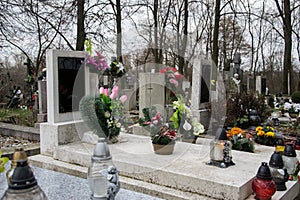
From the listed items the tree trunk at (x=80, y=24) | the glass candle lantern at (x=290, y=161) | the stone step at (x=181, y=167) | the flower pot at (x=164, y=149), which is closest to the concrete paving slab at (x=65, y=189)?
the stone step at (x=181, y=167)

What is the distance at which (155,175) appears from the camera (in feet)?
10.9

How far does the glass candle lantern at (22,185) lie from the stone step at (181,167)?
6.24ft

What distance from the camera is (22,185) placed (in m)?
1.41

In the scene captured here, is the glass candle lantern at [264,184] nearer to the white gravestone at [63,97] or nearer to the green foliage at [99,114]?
the green foliage at [99,114]

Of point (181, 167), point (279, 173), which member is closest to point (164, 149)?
point (181, 167)

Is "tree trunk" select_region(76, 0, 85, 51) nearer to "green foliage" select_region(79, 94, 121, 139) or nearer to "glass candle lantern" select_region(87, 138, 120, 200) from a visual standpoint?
"green foliage" select_region(79, 94, 121, 139)

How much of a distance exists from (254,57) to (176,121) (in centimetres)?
2229

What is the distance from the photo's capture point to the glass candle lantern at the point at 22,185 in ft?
4.63

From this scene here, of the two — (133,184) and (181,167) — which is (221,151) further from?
(133,184)

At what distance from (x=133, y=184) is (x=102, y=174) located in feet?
4.36

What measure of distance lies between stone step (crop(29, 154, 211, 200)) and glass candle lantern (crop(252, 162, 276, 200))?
49 cm

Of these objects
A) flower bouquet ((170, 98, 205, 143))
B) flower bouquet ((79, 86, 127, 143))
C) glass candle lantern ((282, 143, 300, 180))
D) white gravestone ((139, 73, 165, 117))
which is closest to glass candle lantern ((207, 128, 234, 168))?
glass candle lantern ((282, 143, 300, 180))

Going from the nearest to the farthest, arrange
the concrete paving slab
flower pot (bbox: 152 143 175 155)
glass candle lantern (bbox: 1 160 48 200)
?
1. glass candle lantern (bbox: 1 160 48 200)
2. the concrete paving slab
3. flower pot (bbox: 152 143 175 155)

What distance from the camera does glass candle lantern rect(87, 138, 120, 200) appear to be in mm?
1986
